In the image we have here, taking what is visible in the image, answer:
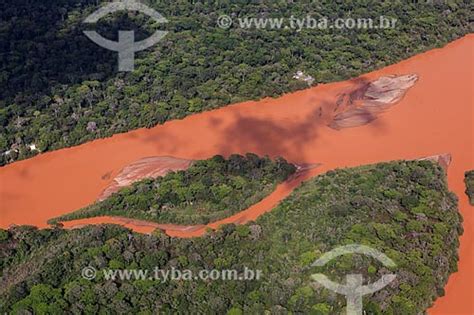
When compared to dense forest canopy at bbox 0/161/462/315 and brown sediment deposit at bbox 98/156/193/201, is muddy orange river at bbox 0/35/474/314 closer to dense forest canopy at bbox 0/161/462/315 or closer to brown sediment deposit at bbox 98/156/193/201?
brown sediment deposit at bbox 98/156/193/201

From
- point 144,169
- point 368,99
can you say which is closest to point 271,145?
point 144,169

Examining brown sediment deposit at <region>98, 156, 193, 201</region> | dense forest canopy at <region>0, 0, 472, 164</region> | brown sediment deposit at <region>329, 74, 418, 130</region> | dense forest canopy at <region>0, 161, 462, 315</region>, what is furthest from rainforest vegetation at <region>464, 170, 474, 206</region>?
brown sediment deposit at <region>98, 156, 193, 201</region>

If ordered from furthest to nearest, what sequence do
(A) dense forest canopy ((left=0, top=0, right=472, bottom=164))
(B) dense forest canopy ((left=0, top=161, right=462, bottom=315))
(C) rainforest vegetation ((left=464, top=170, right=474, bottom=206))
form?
1. (A) dense forest canopy ((left=0, top=0, right=472, bottom=164))
2. (C) rainforest vegetation ((left=464, top=170, right=474, bottom=206))
3. (B) dense forest canopy ((left=0, top=161, right=462, bottom=315))

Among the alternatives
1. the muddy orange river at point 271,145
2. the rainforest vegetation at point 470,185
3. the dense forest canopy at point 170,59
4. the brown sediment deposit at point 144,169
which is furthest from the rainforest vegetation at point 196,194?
the rainforest vegetation at point 470,185

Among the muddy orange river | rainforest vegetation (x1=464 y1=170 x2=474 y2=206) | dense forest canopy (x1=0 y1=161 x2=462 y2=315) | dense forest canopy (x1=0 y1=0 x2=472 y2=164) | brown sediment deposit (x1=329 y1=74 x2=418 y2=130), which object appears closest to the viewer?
dense forest canopy (x1=0 y1=161 x2=462 y2=315)

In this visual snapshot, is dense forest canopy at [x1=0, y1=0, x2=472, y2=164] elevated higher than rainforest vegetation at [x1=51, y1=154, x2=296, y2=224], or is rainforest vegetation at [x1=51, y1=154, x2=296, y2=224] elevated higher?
dense forest canopy at [x1=0, y1=0, x2=472, y2=164]
